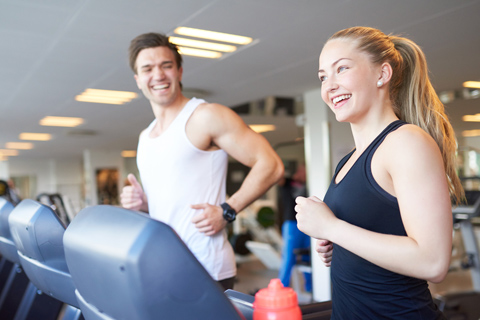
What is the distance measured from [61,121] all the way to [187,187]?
6.81 meters

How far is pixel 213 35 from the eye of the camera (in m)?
3.35

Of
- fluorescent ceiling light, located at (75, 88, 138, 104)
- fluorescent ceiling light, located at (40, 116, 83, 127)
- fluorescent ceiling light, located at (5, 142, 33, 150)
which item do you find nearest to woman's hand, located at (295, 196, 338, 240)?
fluorescent ceiling light, located at (75, 88, 138, 104)

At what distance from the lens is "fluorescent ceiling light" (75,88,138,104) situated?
17.5 feet

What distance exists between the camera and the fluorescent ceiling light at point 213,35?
3.23m

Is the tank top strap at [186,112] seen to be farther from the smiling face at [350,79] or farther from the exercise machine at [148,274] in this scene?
the exercise machine at [148,274]

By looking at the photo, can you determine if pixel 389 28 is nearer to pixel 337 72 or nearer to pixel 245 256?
pixel 337 72

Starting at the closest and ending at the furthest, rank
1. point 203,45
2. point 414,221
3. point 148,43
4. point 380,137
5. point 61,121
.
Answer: point 414,221, point 380,137, point 148,43, point 203,45, point 61,121

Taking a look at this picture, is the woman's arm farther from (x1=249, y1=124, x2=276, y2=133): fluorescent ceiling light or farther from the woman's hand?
(x1=249, y1=124, x2=276, y2=133): fluorescent ceiling light

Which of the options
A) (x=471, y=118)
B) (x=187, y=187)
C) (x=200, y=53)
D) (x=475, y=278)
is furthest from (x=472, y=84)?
(x=187, y=187)

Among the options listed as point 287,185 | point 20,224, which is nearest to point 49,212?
point 20,224

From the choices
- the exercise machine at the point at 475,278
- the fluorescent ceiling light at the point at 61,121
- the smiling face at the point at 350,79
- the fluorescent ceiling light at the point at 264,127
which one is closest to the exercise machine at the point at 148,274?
the smiling face at the point at 350,79

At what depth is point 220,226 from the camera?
138 centimetres

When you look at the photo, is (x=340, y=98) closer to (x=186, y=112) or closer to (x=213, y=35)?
→ (x=186, y=112)

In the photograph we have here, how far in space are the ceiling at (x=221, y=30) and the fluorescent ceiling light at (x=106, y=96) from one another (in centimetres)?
14
